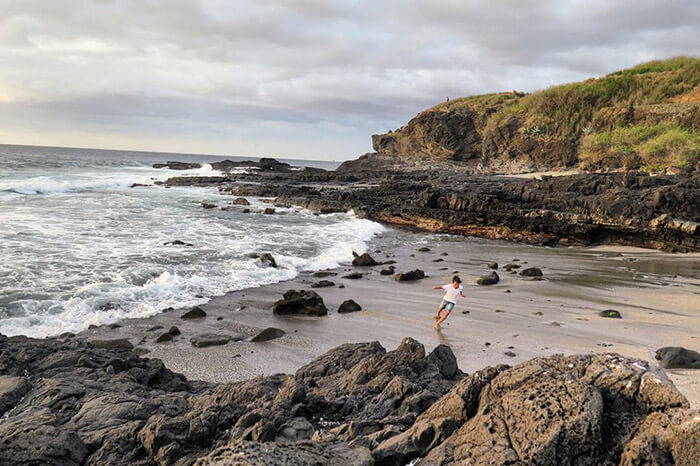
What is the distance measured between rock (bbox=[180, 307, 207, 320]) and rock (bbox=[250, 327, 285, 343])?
6.25 feet

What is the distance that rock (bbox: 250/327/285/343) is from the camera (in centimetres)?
823

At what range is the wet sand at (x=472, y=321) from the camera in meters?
7.34

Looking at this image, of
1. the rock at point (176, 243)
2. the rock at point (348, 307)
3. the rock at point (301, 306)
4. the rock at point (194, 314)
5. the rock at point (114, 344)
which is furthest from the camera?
the rock at point (176, 243)

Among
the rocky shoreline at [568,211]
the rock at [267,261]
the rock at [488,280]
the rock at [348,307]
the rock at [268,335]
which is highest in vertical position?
the rocky shoreline at [568,211]

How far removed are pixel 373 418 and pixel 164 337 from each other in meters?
5.47

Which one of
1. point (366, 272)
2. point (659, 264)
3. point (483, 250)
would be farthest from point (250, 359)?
point (659, 264)

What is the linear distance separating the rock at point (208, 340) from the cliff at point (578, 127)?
102 ft

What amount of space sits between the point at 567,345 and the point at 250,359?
5.48 metres

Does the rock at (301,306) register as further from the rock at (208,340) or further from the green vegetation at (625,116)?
the green vegetation at (625,116)

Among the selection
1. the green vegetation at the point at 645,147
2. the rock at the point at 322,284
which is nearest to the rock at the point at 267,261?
the rock at the point at 322,284

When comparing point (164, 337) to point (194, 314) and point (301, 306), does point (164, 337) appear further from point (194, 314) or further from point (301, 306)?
point (301, 306)

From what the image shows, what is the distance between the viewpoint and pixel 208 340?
8.05 m

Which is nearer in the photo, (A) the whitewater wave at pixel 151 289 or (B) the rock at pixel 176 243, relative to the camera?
(A) the whitewater wave at pixel 151 289

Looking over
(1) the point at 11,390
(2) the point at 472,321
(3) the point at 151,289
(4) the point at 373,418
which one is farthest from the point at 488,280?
(1) the point at 11,390
